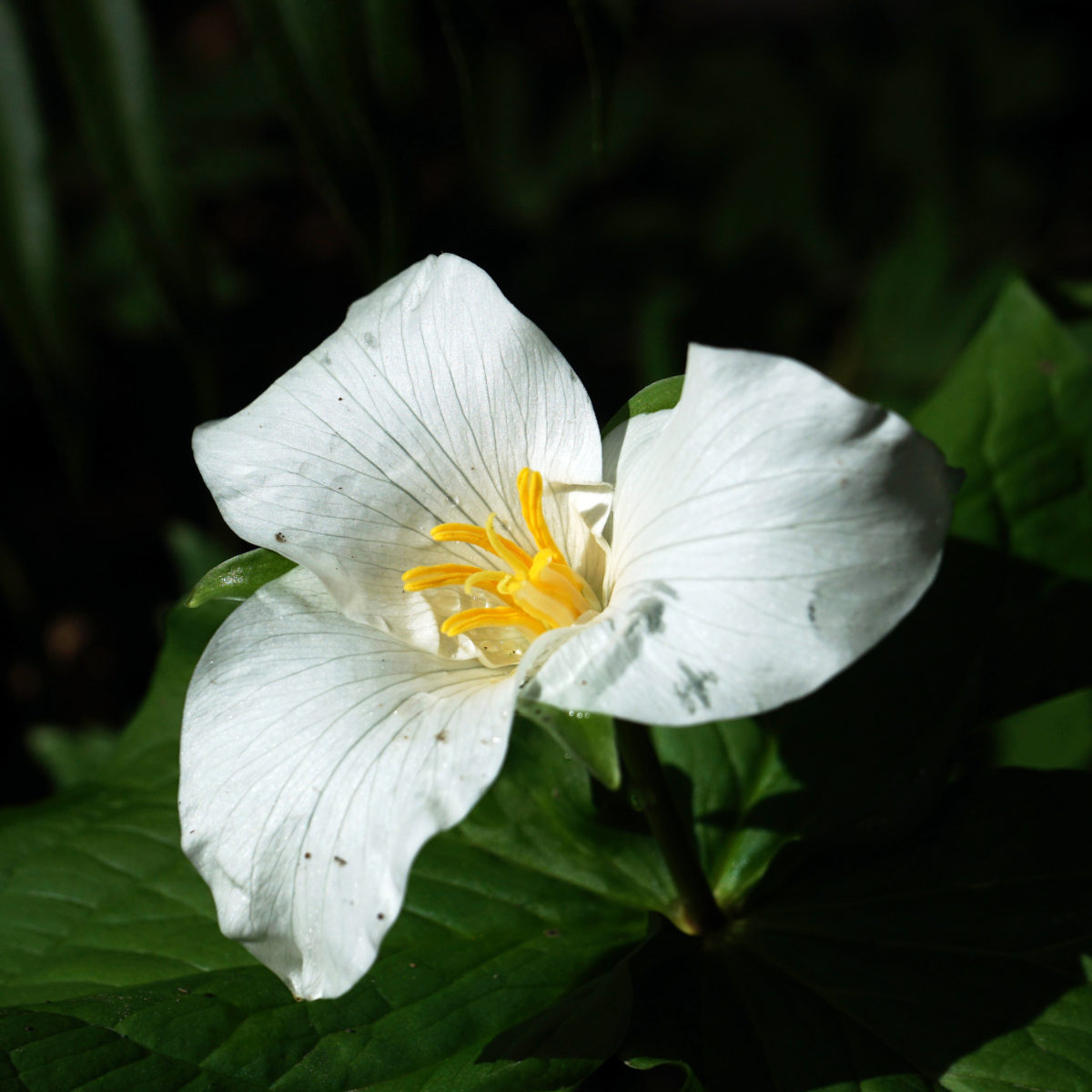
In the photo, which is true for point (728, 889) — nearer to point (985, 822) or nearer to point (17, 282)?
point (985, 822)

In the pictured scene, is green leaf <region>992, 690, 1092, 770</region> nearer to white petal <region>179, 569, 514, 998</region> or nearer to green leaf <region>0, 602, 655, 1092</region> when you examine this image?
green leaf <region>0, 602, 655, 1092</region>

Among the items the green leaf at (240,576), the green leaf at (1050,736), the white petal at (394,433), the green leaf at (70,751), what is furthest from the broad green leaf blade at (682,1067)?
the green leaf at (70,751)

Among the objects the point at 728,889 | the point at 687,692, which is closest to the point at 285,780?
the point at 687,692

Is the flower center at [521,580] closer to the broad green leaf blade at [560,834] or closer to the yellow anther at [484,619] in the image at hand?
the yellow anther at [484,619]

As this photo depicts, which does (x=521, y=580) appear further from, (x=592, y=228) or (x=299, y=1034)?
(x=592, y=228)

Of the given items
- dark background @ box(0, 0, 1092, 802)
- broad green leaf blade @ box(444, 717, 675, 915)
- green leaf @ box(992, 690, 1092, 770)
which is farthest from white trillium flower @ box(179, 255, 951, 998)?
dark background @ box(0, 0, 1092, 802)

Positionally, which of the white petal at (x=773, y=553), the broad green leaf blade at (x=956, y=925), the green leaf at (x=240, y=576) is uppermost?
the green leaf at (x=240, y=576)

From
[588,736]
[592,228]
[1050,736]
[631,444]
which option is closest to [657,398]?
[631,444]
